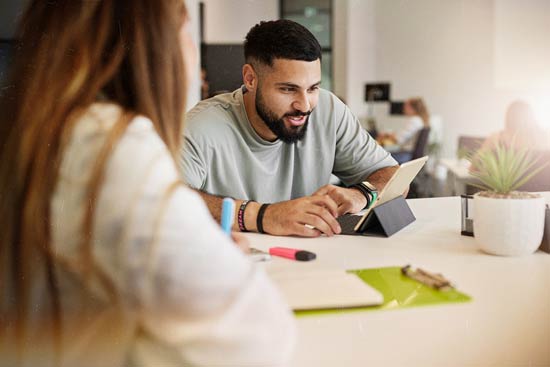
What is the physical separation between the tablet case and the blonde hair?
0.69 m

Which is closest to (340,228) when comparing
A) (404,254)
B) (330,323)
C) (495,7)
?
(404,254)

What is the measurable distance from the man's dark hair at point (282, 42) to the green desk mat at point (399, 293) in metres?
0.99

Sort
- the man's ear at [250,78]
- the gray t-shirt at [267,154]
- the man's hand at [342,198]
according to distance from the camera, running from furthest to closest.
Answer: the man's ear at [250,78] < the gray t-shirt at [267,154] < the man's hand at [342,198]

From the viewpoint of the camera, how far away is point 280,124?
1.84 m

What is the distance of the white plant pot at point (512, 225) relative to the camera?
106 centimetres

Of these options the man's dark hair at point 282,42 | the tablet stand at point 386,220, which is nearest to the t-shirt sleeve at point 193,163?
the man's dark hair at point 282,42

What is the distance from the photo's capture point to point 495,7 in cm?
672

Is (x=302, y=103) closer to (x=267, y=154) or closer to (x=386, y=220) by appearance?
(x=267, y=154)

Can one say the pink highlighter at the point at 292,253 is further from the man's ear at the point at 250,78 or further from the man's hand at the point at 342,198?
the man's ear at the point at 250,78

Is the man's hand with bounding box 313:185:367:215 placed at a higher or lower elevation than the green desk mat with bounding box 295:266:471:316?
higher

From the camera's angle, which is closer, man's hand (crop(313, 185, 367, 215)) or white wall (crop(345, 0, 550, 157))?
man's hand (crop(313, 185, 367, 215))

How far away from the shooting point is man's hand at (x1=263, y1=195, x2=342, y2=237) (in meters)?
1.27

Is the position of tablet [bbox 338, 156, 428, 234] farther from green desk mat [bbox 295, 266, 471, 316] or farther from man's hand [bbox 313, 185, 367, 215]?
green desk mat [bbox 295, 266, 471, 316]

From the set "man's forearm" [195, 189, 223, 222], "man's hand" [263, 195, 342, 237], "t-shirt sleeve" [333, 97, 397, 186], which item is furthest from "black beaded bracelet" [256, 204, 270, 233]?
"t-shirt sleeve" [333, 97, 397, 186]
